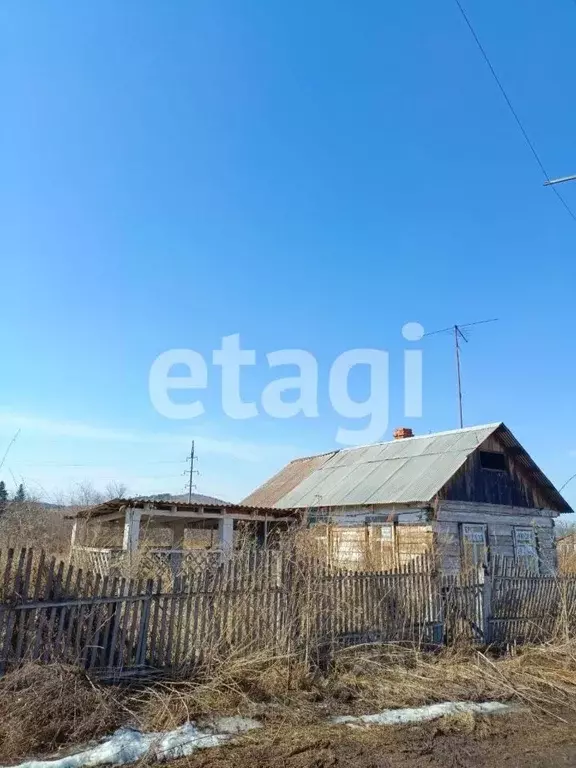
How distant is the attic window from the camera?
1895 cm

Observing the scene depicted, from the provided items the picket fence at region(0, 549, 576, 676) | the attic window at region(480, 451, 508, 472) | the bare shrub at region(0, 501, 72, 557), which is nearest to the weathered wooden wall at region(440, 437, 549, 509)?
the attic window at region(480, 451, 508, 472)

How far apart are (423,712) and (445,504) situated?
11531 millimetres

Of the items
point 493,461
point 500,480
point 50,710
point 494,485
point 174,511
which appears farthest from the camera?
point 493,461

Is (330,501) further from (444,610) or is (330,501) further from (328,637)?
(328,637)

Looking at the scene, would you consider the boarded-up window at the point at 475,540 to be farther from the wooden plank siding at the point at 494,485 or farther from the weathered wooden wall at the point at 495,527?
the wooden plank siding at the point at 494,485

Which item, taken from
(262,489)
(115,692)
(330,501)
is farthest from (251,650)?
(262,489)

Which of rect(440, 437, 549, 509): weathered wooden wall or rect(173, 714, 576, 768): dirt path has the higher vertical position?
rect(440, 437, 549, 509): weathered wooden wall

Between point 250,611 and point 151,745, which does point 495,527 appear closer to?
point 250,611

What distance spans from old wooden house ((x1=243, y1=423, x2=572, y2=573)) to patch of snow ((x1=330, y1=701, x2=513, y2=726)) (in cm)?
866

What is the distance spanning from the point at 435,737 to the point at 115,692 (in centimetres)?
335

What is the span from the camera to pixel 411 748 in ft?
17.2

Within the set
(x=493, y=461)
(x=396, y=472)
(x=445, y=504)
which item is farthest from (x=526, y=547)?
(x=396, y=472)

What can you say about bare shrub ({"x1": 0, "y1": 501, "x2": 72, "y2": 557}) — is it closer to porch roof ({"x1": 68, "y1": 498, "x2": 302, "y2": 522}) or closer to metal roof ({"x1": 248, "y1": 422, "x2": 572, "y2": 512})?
porch roof ({"x1": 68, "y1": 498, "x2": 302, "y2": 522})

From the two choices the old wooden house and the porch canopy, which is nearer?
the porch canopy
